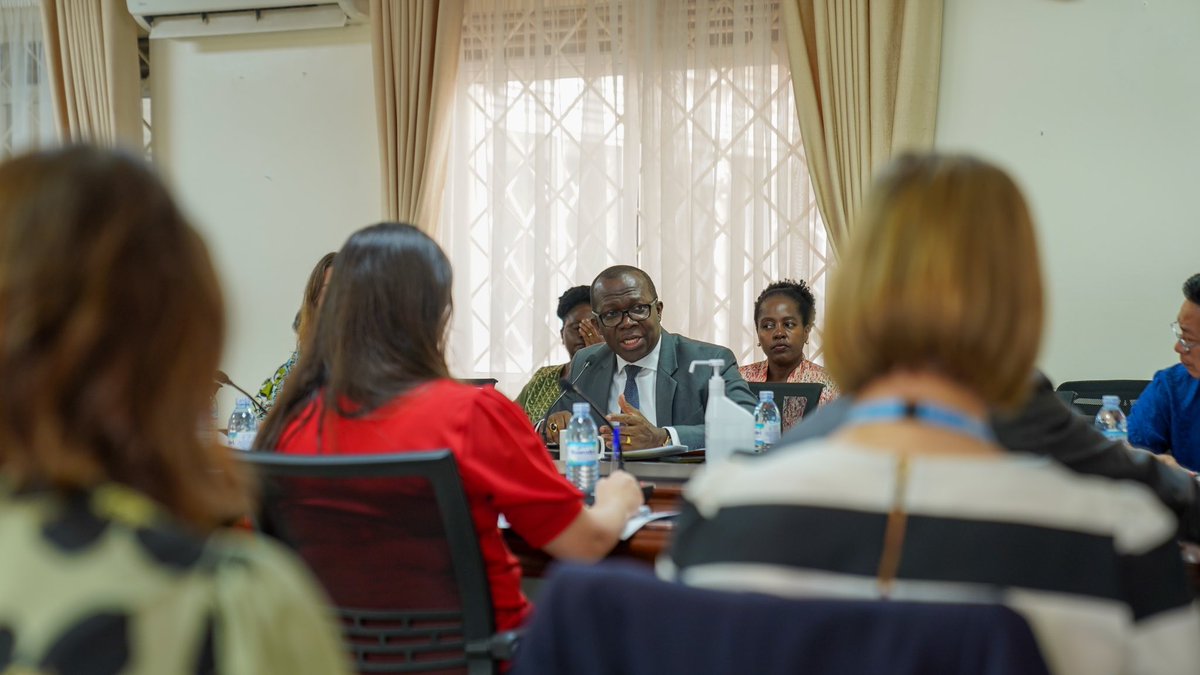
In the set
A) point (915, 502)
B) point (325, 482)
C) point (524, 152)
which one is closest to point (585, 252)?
point (524, 152)

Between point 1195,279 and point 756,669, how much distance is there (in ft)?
9.18

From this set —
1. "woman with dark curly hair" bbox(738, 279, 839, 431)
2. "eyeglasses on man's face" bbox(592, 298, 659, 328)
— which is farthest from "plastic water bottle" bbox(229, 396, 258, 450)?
"woman with dark curly hair" bbox(738, 279, 839, 431)

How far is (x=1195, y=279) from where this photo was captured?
9.96ft

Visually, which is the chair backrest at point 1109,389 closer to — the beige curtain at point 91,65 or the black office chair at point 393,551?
the black office chair at point 393,551

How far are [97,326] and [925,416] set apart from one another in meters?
0.68

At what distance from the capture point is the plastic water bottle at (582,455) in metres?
2.27

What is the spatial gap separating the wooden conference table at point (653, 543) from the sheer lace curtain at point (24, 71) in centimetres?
465

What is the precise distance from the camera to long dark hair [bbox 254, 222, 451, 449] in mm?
1688

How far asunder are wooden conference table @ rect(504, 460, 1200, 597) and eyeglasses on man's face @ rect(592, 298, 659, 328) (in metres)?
1.22

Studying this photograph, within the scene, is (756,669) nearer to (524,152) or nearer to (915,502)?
(915,502)

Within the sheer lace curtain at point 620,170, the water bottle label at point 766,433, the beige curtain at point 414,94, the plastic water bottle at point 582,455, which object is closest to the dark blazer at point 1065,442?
the plastic water bottle at point 582,455

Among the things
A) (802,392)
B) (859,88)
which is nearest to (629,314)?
(802,392)

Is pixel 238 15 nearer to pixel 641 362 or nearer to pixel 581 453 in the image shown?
pixel 641 362

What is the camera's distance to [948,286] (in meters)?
0.94
